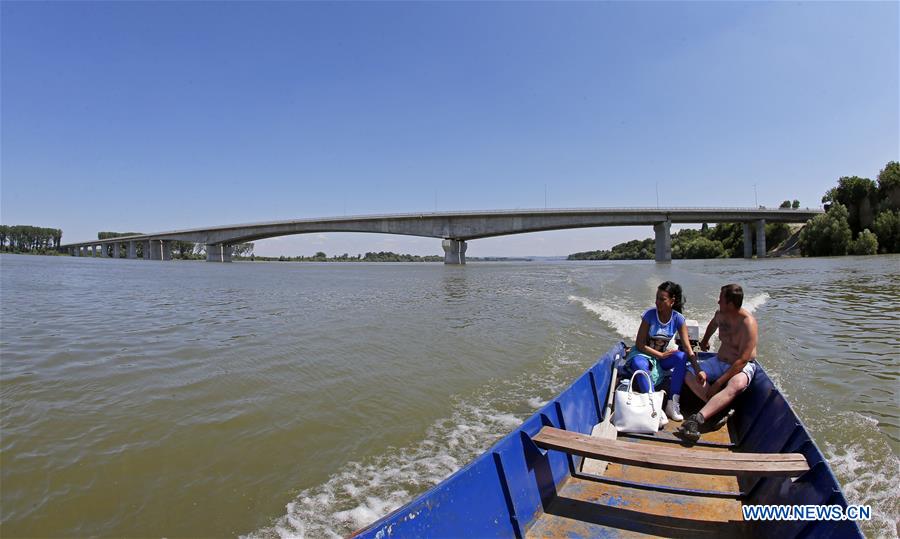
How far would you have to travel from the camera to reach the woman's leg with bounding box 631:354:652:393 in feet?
18.3

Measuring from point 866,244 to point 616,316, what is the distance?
6708 cm

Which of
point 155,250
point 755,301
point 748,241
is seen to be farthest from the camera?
point 155,250

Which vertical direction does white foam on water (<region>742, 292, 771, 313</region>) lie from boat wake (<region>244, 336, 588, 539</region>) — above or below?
above

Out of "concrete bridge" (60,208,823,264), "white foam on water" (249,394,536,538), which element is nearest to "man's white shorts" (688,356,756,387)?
"white foam on water" (249,394,536,538)

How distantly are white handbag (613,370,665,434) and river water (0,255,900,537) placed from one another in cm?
176

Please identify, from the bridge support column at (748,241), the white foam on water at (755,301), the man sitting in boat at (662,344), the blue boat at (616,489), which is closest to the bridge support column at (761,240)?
the bridge support column at (748,241)

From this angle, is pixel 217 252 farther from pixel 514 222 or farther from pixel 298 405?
pixel 298 405

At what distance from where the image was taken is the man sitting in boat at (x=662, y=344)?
584 cm

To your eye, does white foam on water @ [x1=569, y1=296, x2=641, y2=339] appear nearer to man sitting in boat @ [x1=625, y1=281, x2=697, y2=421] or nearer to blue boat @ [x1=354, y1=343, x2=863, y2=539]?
man sitting in boat @ [x1=625, y1=281, x2=697, y2=421]

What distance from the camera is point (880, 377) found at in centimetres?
796

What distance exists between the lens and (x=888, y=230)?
194 feet

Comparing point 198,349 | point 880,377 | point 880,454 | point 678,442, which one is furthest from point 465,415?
point 880,377

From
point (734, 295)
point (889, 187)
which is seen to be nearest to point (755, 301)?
point (734, 295)

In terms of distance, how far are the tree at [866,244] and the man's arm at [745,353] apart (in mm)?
75719
